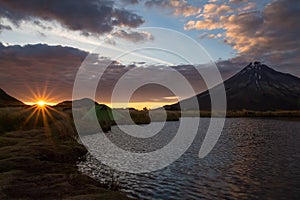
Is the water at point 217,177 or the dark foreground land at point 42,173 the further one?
the water at point 217,177

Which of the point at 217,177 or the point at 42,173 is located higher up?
the point at 42,173

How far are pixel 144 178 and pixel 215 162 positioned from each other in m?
12.9

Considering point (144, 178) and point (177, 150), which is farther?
point (177, 150)

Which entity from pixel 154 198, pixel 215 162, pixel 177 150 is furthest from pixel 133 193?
pixel 177 150

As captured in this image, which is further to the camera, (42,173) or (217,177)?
(217,177)

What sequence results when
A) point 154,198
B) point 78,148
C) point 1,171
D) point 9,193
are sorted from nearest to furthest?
point 9,193
point 154,198
point 1,171
point 78,148

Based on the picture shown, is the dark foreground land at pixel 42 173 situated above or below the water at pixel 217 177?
above

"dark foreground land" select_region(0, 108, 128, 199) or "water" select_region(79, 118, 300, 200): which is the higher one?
"dark foreground land" select_region(0, 108, 128, 199)

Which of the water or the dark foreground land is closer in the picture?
the dark foreground land

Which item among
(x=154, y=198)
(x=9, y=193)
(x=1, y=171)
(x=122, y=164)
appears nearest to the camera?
(x=9, y=193)

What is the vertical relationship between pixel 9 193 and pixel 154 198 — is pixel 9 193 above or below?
above

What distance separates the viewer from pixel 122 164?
128 feet

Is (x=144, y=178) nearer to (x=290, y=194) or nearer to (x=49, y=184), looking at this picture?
(x=49, y=184)

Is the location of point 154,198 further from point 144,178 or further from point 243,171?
point 243,171
